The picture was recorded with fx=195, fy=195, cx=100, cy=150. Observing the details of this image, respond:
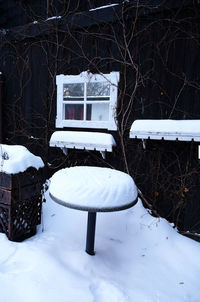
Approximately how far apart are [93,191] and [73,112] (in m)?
2.53

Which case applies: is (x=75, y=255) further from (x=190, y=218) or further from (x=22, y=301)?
(x=190, y=218)

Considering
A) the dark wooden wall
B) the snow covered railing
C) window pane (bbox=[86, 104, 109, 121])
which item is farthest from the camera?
window pane (bbox=[86, 104, 109, 121])

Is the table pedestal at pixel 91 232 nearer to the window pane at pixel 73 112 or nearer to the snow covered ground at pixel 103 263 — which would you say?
the snow covered ground at pixel 103 263

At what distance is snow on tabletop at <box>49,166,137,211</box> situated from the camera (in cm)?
184

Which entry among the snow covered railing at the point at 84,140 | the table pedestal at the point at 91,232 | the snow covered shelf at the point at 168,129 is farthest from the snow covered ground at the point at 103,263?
the snow covered shelf at the point at 168,129

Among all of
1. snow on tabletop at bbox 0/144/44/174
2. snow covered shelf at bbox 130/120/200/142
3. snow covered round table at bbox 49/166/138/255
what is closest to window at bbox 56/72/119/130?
snow covered shelf at bbox 130/120/200/142

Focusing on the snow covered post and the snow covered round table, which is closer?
the snow covered round table

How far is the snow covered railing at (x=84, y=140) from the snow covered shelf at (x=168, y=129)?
513mm

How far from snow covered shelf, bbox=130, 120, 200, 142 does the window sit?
2.01 ft

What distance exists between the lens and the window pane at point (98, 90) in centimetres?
365

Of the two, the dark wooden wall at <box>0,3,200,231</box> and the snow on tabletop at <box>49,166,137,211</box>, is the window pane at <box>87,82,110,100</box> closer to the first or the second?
the dark wooden wall at <box>0,3,200,231</box>

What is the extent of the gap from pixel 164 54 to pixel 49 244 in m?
3.29

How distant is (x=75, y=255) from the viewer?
2299 millimetres

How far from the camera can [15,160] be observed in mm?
2488
